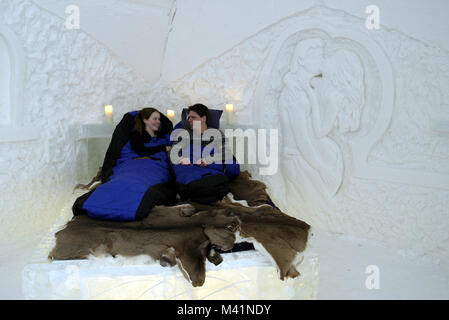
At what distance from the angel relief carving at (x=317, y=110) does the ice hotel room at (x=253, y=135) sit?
0.01m

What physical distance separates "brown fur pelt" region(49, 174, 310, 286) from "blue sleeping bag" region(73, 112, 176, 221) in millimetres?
54

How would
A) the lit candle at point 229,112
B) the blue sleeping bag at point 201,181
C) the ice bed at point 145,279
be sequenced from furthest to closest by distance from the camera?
1. the lit candle at point 229,112
2. the blue sleeping bag at point 201,181
3. the ice bed at point 145,279

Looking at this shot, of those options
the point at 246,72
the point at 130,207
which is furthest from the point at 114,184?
the point at 246,72

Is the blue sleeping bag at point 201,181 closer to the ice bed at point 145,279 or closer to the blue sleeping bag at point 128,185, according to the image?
the blue sleeping bag at point 128,185

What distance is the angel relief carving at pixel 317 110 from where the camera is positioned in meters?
2.61

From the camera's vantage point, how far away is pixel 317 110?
2795 mm

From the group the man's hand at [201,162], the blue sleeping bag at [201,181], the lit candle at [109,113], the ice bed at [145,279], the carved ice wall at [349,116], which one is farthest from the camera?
the lit candle at [109,113]

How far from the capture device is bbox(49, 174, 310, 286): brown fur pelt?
4.96 feet

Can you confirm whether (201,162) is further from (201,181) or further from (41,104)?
(41,104)

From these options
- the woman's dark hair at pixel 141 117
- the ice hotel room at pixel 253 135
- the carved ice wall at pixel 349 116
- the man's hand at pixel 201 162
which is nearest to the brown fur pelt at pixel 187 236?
the ice hotel room at pixel 253 135

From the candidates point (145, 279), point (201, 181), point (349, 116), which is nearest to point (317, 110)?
point (349, 116)

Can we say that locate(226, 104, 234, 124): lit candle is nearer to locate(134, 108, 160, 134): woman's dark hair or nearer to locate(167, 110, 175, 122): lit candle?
locate(167, 110, 175, 122): lit candle

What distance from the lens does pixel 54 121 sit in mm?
2727

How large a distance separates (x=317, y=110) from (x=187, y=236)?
5.43 ft
